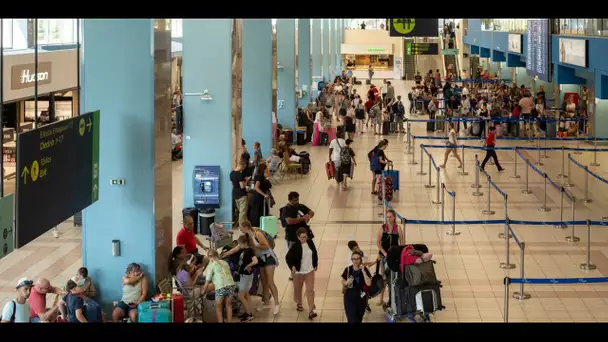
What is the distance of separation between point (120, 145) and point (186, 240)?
1948 mm

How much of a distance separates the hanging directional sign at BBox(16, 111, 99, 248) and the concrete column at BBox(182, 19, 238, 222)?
6.61 metres

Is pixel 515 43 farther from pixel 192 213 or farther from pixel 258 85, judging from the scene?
pixel 192 213

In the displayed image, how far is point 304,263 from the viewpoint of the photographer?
480 inches

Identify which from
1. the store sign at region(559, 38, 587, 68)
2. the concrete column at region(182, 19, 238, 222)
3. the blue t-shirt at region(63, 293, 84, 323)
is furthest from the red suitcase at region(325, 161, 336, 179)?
the blue t-shirt at region(63, 293, 84, 323)

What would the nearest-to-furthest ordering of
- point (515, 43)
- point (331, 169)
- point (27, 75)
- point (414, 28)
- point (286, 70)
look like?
point (27, 75) < point (331, 169) < point (286, 70) < point (414, 28) < point (515, 43)

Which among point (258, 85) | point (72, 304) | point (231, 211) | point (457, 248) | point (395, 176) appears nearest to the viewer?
point (72, 304)

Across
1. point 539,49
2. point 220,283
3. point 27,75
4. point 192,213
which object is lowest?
point 220,283

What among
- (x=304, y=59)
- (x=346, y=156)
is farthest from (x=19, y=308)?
(x=304, y=59)

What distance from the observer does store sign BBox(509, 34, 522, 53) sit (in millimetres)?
39719

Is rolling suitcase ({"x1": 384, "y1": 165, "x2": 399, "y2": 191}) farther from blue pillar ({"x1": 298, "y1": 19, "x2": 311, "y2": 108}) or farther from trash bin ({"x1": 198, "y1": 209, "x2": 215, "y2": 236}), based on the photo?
blue pillar ({"x1": 298, "y1": 19, "x2": 311, "y2": 108})

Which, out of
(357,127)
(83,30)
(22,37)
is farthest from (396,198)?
(357,127)

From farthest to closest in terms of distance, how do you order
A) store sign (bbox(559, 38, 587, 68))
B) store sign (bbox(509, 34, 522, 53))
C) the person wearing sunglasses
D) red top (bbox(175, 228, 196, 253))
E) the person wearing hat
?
store sign (bbox(509, 34, 522, 53)) → store sign (bbox(559, 38, 587, 68)) → red top (bbox(175, 228, 196, 253)) → the person wearing sunglasses → the person wearing hat
